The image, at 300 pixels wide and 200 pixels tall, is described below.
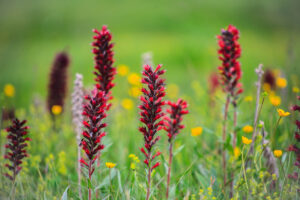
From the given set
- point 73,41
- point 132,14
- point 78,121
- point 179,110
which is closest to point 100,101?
point 179,110

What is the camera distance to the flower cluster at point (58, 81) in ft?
16.6

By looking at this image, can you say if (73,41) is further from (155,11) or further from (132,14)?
(155,11)

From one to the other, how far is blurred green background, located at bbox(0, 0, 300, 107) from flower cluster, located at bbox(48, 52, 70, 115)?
6.01 metres

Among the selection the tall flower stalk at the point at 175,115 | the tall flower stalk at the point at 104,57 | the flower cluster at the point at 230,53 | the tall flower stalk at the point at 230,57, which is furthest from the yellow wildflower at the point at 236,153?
the tall flower stalk at the point at 104,57

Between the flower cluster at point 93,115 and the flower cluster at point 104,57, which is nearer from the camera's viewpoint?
the flower cluster at point 93,115

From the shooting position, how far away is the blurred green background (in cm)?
1208

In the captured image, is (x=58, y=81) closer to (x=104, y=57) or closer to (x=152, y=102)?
(x=104, y=57)

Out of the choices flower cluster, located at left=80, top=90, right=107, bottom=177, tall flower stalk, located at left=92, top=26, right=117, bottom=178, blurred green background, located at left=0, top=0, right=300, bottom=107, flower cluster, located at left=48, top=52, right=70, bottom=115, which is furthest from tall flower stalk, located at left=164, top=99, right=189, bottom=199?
blurred green background, located at left=0, top=0, right=300, bottom=107

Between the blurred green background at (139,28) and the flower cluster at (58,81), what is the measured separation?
237 inches

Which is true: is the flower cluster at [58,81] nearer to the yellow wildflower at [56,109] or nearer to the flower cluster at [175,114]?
the yellow wildflower at [56,109]

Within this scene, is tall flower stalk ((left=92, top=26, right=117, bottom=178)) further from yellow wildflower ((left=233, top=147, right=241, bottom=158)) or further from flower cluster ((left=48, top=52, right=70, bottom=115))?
flower cluster ((left=48, top=52, right=70, bottom=115))

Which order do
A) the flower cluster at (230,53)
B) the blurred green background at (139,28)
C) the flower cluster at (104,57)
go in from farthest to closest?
the blurred green background at (139,28), the flower cluster at (230,53), the flower cluster at (104,57)

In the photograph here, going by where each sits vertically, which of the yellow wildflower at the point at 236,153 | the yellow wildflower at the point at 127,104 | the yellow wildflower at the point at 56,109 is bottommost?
the yellow wildflower at the point at 236,153

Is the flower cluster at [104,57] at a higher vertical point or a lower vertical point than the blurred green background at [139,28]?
lower
